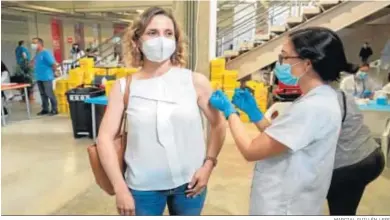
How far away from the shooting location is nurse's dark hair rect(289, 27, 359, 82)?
3.66 feet

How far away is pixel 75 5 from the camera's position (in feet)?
33.2

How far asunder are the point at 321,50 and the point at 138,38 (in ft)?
2.10

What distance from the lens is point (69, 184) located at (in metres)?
3.27

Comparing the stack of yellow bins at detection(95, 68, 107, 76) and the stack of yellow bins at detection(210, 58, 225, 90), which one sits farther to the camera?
the stack of yellow bins at detection(95, 68, 107, 76)

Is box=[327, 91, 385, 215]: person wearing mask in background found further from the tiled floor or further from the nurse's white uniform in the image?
the tiled floor

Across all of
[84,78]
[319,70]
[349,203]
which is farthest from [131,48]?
[84,78]

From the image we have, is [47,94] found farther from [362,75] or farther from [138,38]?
[138,38]

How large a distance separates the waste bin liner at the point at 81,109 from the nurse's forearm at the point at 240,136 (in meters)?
3.85

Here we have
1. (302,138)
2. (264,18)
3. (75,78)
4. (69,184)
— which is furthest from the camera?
(264,18)

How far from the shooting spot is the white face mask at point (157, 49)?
4.04 feet

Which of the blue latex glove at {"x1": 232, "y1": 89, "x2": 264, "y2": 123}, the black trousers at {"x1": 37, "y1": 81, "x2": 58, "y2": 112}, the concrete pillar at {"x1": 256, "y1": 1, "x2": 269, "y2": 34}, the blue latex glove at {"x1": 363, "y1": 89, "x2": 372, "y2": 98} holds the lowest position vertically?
the black trousers at {"x1": 37, "y1": 81, "x2": 58, "y2": 112}

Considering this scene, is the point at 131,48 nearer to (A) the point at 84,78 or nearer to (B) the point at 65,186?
(B) the point at 65,186

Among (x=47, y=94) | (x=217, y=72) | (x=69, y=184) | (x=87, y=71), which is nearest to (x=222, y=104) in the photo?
(x=69, y=184)

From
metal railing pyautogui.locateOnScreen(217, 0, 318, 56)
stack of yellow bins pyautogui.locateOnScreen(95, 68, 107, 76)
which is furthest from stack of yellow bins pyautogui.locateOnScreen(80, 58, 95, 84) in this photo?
metal railing pyautogui.locateOnScreen(217, 0, 318, 56)
